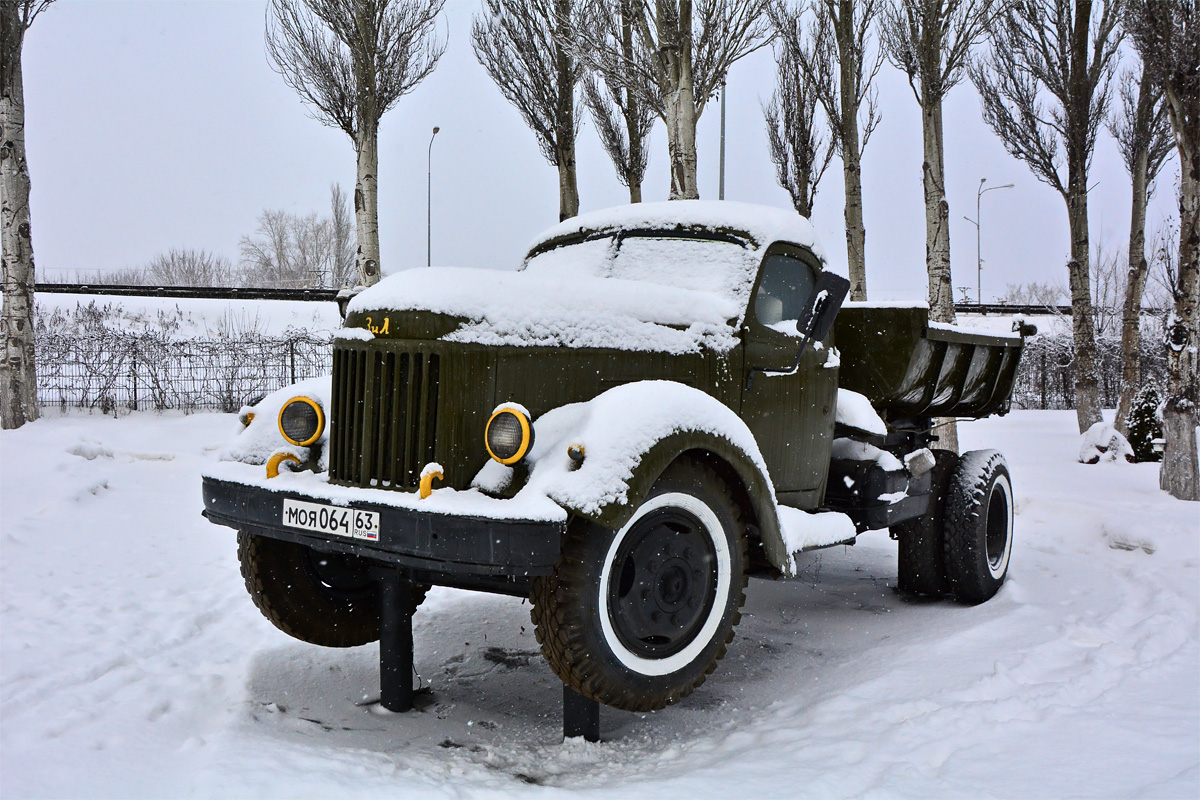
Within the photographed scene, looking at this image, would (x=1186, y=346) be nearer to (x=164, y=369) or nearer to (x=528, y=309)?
(x=528, y=309)

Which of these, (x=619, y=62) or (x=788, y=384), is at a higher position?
(x=619, y=62)

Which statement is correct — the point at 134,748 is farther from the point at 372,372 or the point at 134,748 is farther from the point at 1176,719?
the point at 1176,719

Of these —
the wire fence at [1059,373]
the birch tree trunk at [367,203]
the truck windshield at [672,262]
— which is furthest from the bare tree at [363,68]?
the wire fence at [1059,373]

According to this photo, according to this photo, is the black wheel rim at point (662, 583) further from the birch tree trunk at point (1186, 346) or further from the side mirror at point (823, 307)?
the birch tree trunk at point (1186, 346)

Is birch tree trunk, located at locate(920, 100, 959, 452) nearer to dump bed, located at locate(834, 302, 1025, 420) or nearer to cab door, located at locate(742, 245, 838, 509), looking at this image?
dump bed, located at locate(834, 302, 1025, 420)

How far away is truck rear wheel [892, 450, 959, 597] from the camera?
5.60 meters

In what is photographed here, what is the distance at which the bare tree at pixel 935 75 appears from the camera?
10.7 metres

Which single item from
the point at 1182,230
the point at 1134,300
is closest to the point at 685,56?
the point at 1182,230

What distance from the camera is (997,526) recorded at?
595 cm

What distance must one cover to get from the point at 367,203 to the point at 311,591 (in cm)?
922

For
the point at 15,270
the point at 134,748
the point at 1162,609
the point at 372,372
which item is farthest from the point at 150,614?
the point at 15,270

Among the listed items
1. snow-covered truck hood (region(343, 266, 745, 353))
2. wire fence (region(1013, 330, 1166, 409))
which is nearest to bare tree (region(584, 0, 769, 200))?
snow-covered truck hood (region(343, 266, 745, 353))

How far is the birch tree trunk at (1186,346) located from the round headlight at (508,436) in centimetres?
737

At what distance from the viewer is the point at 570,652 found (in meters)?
3.04
